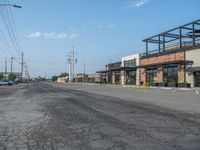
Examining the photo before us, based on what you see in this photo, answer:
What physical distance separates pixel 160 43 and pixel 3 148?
5696 centimetres

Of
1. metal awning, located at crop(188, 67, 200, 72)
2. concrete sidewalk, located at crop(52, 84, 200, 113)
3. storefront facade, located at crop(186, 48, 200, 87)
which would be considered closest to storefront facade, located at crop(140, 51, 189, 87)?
storefront facade, located at crop(186, 48, 200, 87)

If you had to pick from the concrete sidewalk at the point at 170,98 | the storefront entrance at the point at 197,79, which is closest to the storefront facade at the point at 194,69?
the storefront entrance at the point at 197,79

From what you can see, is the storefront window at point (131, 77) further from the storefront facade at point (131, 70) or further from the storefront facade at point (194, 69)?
the storefront facade at point (194, 69)

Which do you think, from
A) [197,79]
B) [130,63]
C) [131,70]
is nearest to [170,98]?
[197,79]

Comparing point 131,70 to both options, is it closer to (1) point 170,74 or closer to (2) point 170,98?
(1) point 170,74

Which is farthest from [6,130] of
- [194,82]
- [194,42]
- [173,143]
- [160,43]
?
[160,43]

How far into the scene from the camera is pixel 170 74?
53.9 m

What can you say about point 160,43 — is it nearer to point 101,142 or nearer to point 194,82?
point 194,82

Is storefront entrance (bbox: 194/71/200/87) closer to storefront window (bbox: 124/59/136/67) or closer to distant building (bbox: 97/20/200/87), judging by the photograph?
distant building (bbox: 97/20/200/87)

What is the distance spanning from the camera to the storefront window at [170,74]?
51.9 meters

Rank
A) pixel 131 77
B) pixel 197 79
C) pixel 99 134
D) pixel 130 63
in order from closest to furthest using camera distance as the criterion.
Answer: pixel 99 134
pixel 197 79
pixel 131 77
pixel 130 63

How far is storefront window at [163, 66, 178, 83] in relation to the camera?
170 ft

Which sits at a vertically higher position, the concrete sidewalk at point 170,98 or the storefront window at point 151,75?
the storefront window at point 151,75

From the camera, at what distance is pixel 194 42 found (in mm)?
49531
